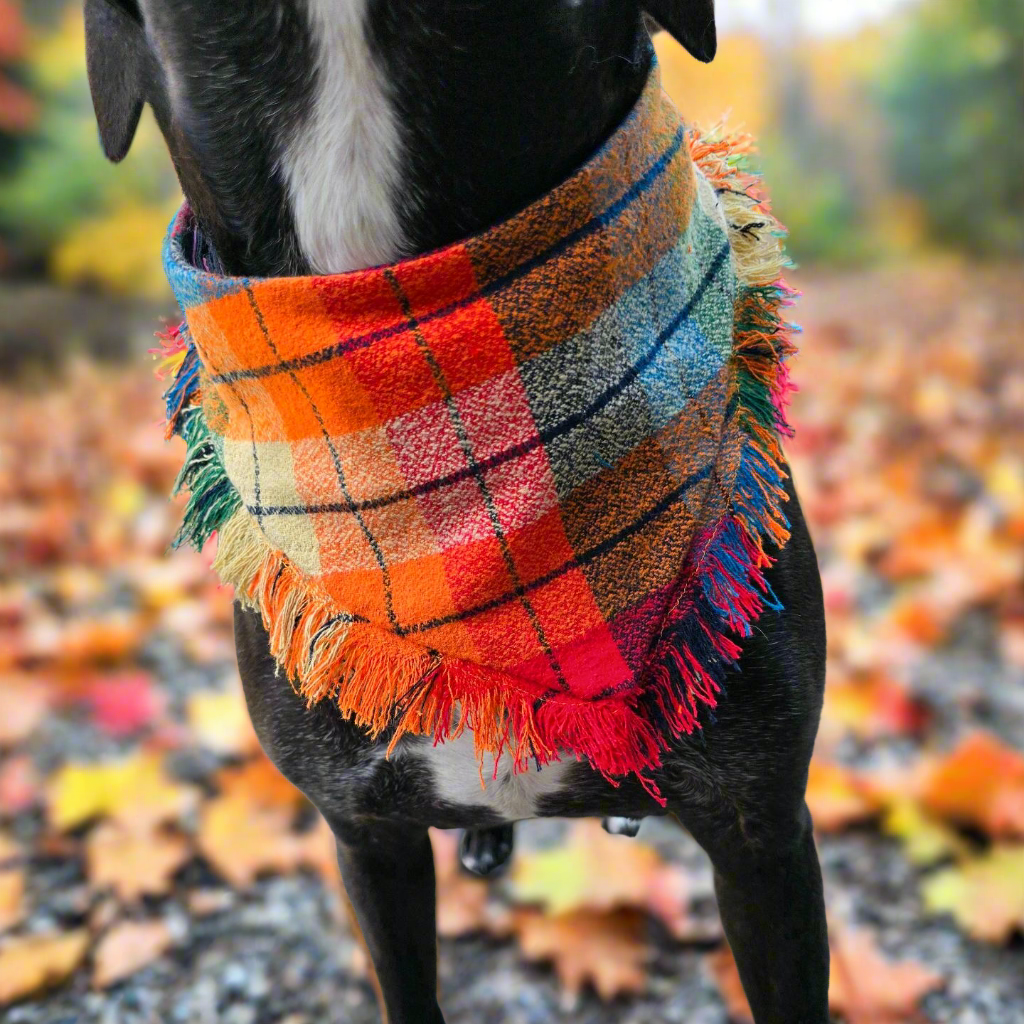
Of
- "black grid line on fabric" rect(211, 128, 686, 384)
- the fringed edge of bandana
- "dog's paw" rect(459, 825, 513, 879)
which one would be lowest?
"dog's paw" rect(459, 825, 513, 879)

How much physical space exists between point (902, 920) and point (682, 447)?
A: 1.35 meters

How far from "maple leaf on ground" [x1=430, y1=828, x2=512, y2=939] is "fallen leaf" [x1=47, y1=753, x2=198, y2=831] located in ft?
1.93

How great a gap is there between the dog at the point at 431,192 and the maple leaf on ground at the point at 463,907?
31.2 inches

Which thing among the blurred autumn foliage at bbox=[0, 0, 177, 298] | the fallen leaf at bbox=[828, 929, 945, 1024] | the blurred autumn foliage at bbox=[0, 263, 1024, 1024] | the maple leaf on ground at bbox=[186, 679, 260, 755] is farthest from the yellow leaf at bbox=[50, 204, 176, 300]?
the fallen leaf at bbox=[828, 929, 945, 1024]

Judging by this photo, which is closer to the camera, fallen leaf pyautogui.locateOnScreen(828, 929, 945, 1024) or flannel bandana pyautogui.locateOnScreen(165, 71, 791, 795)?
flannel bandana pyautogui.locateOnScreen(165, 71, 791, 795)

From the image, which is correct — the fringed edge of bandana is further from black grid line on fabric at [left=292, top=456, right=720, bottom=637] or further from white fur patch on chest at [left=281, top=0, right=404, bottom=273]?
white fur patch on chest at [left=281, top=0, right=404, bottom=273]

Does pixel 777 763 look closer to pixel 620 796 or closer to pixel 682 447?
pixel 620 796

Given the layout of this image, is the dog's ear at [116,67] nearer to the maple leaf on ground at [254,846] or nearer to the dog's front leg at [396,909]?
the dog's front leg at [396,909]

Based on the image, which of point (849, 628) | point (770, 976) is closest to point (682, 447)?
point (770, 976)

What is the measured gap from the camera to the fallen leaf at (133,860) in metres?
2.06

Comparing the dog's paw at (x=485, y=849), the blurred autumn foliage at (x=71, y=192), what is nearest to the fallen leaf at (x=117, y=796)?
the dog's paw at (x=485, y=849)

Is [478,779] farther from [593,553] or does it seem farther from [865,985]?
[865,985]

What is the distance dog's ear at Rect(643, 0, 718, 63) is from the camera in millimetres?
948

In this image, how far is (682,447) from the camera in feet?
3.35
